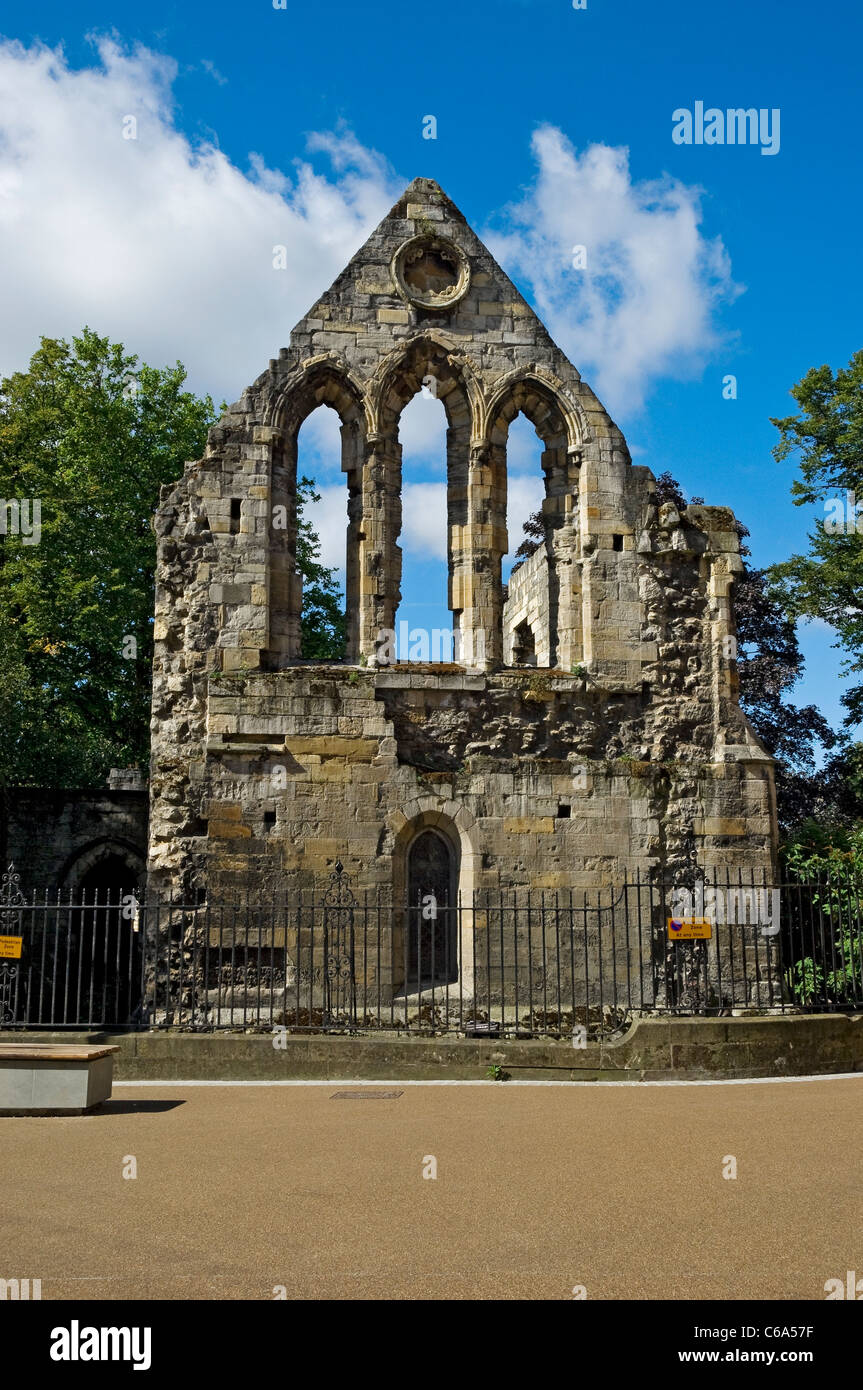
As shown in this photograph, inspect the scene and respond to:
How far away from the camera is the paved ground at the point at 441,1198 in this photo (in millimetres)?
4652

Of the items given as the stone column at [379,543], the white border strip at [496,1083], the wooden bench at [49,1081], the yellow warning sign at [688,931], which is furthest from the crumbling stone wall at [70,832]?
the wooden bench at [49,1081]

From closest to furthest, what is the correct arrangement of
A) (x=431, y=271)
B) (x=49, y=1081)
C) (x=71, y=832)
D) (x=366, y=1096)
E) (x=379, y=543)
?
(x=49, y=1081) → (x=366, y=1096) → (x=379, y=543) → (x=431, y=271) → (x=71, y=832)

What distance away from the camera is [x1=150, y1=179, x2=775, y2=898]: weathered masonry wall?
520 inches

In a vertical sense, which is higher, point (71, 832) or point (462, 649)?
point (462, 649)

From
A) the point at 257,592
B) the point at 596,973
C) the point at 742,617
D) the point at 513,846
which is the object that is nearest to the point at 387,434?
the point at 257,592

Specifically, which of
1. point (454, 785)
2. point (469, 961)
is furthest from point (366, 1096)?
point (454, 785)

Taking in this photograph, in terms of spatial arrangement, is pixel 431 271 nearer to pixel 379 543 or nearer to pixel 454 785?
pixel 379 543

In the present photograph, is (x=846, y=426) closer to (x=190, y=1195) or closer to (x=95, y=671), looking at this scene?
(x=95, y=671)

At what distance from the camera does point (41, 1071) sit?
8867 mm

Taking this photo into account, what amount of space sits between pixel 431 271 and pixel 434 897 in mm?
7803

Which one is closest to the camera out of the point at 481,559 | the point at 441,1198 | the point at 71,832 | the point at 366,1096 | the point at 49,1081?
the point at 441,1198

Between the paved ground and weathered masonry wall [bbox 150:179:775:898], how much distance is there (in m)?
4.37

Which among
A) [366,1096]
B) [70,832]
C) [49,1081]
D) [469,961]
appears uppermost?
[70,832]

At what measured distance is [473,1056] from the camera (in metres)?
10.6
